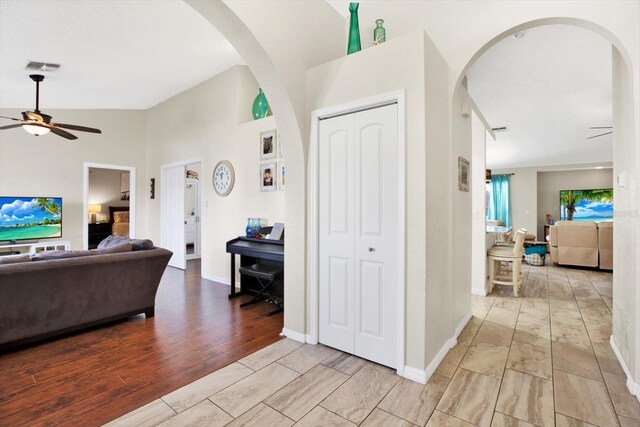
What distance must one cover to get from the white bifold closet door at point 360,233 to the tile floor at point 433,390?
22cm

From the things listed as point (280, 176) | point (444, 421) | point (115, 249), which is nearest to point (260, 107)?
point (280, 176)

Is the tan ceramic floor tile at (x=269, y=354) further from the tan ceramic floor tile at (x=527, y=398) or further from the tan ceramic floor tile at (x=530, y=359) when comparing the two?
the tan ceramic floor tile at (x=530, y=359)

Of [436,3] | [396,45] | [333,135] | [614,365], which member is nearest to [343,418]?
[333,135]

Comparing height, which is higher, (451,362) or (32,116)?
(32,116)

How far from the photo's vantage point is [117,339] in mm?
2844

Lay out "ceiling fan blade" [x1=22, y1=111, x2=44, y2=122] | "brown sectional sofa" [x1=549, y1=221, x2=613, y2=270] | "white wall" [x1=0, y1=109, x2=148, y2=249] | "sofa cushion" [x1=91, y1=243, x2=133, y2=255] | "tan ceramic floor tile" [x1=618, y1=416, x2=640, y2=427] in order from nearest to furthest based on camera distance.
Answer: "tan ceramic floor tile" [x1=618, y1=416, x2=640, y2=427]
"sofa cushion" [x1=91, y1=243, x2=133, y2=255]
"ceiling fan blade" [x1=22, y1=111, x2=44, y2=122]
"white wall" [x1=0, y1=109, x2=148, y2=249]
"brown sectional sofa" [x1=549, y1=221, x2=613, y2=270]

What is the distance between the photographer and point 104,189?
326 inches

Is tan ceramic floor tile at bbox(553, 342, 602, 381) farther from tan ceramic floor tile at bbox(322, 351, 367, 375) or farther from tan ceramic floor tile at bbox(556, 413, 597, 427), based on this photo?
tan ceramic floor tile at bbox(322, 351, 367, 375)

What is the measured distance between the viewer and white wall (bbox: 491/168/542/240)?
33.0ft

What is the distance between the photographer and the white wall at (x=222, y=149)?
177 inches

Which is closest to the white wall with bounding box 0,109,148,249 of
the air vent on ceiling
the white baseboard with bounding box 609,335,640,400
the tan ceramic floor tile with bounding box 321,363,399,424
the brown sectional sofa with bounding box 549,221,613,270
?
the air vent on ceiling

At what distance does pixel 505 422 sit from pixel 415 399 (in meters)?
0.49

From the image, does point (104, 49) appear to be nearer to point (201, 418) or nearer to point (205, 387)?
point (205, 387)

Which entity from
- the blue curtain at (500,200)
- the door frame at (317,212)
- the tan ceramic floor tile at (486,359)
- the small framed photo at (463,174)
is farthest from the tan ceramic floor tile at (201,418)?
the blue curtain at (500,200)
